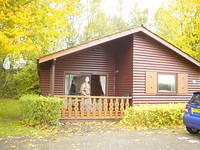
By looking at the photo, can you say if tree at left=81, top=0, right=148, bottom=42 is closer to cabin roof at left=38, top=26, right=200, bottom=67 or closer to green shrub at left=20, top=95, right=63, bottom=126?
cabin roof at left=38, top=26, right=200, bottom=67

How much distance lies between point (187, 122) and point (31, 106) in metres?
5.69

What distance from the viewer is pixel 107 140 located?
641 centimetres

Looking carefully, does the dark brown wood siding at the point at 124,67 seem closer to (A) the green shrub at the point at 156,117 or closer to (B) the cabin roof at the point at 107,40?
(B) the cabin roof at the point at 107,40

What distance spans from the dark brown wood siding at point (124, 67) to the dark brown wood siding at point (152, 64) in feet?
0.96

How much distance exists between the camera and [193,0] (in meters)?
15.6

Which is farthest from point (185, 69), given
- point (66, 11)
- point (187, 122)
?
point (66, 11)

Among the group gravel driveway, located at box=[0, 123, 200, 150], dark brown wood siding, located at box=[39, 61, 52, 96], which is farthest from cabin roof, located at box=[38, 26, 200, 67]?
gravel driveway, located at box=[0, 123, 200, 150]

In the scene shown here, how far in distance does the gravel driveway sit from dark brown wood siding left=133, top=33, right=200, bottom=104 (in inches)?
120

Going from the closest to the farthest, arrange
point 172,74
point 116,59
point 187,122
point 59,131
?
1. point 187,122
2. point 59,131
3. point 172,74
4. point 116,59

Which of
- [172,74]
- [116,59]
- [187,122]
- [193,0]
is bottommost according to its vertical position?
[187,122]

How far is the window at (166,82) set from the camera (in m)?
11.2

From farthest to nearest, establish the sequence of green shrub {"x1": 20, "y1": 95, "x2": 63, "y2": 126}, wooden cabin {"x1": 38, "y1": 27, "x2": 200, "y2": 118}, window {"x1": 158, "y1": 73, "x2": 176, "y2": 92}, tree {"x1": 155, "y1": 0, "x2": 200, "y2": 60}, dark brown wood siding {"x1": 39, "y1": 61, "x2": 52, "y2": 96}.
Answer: tree {"x1": 155, "y1": 0, "x2": 200, "y2": 60} < dark brown wood siding {"x1": 39, "y1": 61, "x2": 52, "y2": 96} < window {"x1": 158, "y1": 73, "x2": 176, "y2": 92} < wooden cabin {"x1": 38, "y1": 27, "x2": 200, "y2": 118} < green shrub {"x1": 20, "y1": 95, "x2": 63, "y2": 126}

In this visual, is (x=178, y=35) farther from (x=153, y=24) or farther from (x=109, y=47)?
(x=153, y=24)

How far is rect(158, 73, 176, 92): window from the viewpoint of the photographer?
36.8ft
